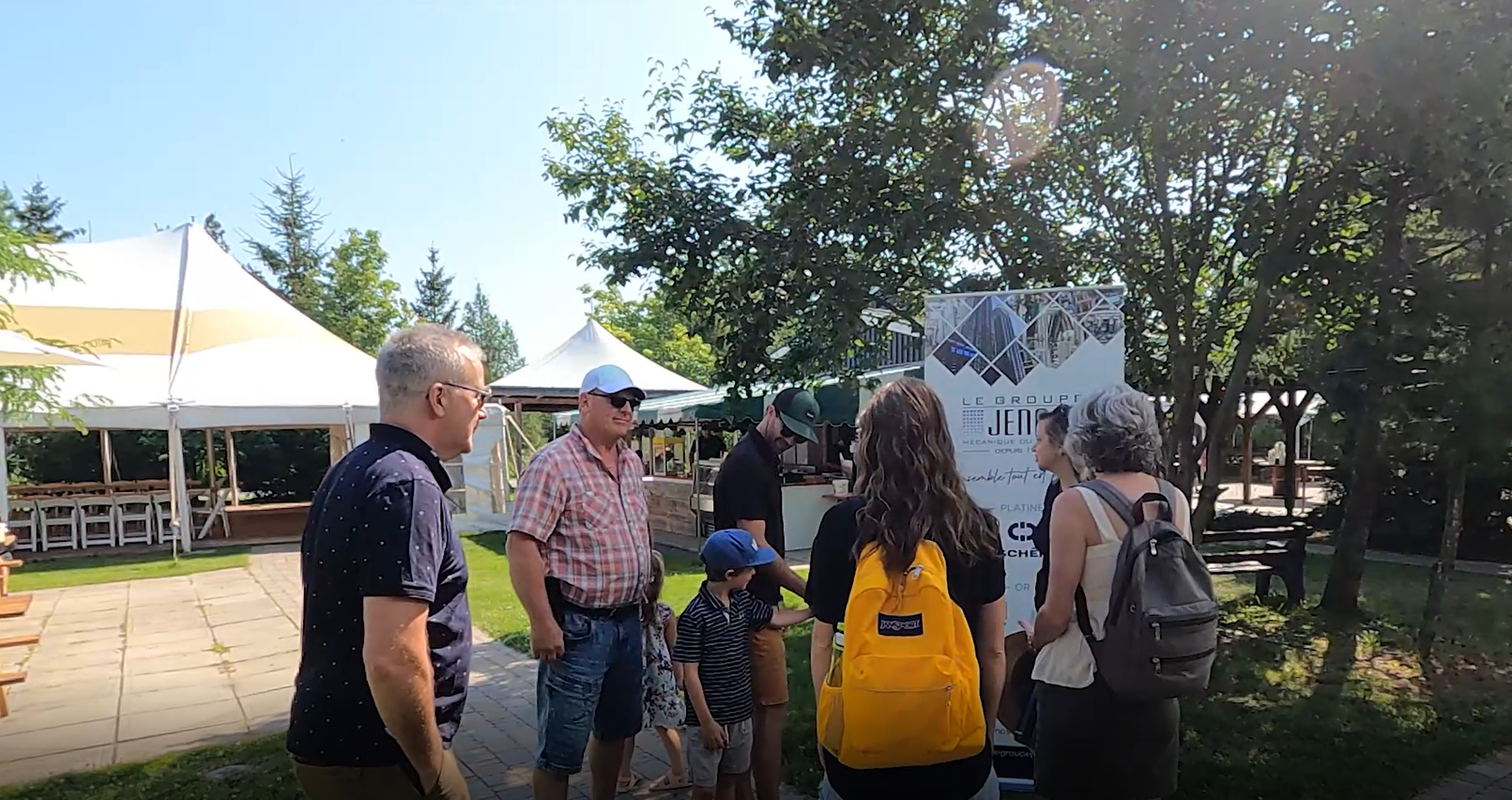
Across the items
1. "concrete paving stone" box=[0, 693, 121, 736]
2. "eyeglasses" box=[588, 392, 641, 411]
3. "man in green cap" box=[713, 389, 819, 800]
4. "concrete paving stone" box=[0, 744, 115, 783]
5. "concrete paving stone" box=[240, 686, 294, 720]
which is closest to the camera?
"eyeglasses" box=[588, 392, 641, 411]

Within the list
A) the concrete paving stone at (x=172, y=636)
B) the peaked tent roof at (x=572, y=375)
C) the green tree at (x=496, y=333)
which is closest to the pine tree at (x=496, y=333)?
the green tree at (x=496, y=333)

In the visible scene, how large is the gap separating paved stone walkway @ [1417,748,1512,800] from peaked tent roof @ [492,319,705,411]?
46.1 ft

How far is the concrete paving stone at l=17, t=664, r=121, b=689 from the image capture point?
264 inches

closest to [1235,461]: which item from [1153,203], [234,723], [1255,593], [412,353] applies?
[1255,593]

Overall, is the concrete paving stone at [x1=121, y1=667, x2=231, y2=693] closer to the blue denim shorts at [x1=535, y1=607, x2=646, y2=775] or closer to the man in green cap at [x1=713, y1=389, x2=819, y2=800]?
the blue denim shorts at [x1=535, y1=607, x2=646, y2=775]

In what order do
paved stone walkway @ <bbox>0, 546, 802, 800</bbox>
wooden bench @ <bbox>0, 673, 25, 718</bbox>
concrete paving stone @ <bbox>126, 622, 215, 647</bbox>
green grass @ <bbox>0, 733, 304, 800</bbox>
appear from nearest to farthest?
green grass @ <bbox>0, 733, 304, 800</bbox> → paved stone walkway @ <bbox>0, 546, 802, 800</bbox> → wooden bench @ <bbox>0, 673, 25, 718</bbox> → concrete paving stone @ <bbox>126, 622, 215, 647</bbox>

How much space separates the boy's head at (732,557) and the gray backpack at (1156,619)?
4.21 feet

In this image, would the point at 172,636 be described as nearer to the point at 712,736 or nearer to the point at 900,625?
the point at 712,736

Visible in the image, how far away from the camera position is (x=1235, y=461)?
2619 cm

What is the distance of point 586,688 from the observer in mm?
3195

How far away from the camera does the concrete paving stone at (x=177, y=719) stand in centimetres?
558

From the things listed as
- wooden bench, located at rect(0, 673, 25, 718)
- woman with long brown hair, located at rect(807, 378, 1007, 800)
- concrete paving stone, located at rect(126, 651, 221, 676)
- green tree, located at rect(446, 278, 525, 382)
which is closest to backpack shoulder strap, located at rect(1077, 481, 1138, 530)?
woman with long brown hair, located at rect(807, 378, 1007, 800)

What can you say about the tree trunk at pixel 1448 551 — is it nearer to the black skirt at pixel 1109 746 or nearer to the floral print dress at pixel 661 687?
the black skirt at pixel 1109 746

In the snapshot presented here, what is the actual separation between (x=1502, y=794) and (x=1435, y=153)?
2978mm
